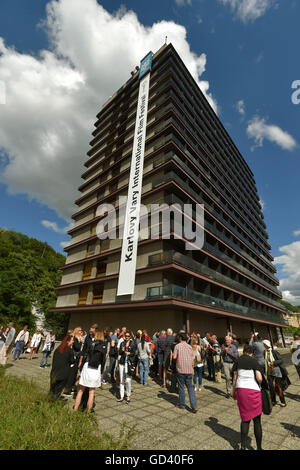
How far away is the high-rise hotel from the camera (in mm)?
18031

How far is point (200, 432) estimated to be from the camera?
4434 mm

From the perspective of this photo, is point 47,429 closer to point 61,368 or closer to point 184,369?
point 61,368

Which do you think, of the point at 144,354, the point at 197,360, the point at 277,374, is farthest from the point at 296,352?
the point at 144,354

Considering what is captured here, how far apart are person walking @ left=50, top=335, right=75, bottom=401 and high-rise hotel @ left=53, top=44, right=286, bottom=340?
33.5 ft

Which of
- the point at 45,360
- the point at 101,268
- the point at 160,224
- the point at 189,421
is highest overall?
the point at 160,224

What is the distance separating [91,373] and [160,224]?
1473cm

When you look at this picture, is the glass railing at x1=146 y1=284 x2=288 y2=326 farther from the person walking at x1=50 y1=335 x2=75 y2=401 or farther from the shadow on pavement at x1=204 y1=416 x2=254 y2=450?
the person walking at x1=50 y1=335 x2=75 y2=401

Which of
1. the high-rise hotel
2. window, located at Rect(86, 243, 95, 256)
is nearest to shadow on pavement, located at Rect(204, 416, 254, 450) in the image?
the high-rise hotel

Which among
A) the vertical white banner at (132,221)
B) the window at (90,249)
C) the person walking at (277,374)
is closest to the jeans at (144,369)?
the person walking at (277,374)

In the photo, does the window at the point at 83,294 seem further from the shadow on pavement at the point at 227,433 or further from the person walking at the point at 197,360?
the shadow on pavement at the point at 227,433

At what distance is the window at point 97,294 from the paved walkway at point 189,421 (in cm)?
1556

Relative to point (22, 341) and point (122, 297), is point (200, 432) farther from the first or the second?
point (122, 297)

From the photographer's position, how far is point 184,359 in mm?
5883

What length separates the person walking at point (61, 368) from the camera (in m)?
5.28
